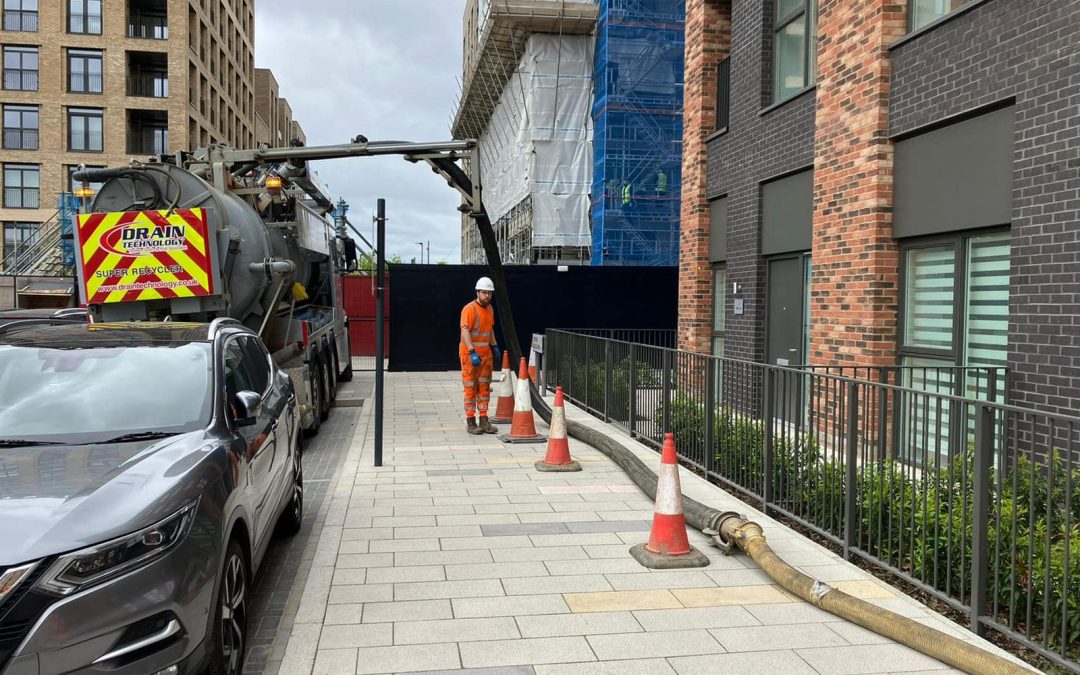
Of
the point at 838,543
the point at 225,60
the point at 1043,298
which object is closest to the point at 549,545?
the point at 838,543

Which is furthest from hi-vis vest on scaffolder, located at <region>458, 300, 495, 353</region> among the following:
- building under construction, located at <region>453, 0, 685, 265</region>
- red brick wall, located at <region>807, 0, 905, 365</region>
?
building under construction, located at <region>453, 0, 685, 265</region>

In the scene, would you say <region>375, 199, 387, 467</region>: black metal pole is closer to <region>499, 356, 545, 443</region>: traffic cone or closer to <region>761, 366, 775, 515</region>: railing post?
<region>499, 356, 545, 443</region>: traffic cone

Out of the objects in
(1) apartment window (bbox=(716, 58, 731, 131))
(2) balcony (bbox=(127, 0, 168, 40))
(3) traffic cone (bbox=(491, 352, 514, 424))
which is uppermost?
(2) balcony (bbox=(127, 0, 168, 40))

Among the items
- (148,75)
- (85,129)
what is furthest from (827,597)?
(148,75)

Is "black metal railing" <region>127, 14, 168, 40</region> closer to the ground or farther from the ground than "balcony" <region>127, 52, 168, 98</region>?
farther from the ground

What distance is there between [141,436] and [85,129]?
44390mm

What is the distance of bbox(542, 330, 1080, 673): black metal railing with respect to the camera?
3.98m

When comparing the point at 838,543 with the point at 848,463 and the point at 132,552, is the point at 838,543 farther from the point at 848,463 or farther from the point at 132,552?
the point at 132,552

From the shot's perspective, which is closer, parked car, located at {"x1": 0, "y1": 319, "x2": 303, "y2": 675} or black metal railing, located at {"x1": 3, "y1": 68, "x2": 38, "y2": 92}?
parked car, located at {"x1": 0, "y1": 319, "x2": 303, "y2": 675}

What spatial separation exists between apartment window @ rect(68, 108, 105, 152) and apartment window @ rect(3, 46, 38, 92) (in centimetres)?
239

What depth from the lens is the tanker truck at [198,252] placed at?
9.10 metres

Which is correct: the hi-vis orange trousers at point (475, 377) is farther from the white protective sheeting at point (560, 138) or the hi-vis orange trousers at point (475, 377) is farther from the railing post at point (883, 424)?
the white protective sheeting at point (560, 138)

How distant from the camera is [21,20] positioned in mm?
41594

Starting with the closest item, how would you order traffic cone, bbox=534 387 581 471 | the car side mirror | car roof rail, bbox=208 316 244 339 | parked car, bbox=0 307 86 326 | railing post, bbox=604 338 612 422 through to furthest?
the car side mirror → car roof rail, bbox=208 316 244 339 → traffic cone, bbox=534 387 581 471 → parked car, bbox=0 307 86 326 → railing post, bbox=604 338 612 422
